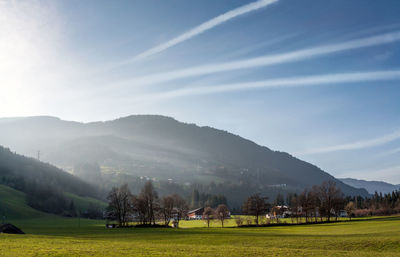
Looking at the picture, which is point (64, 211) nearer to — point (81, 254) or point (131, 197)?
point (131, 197)

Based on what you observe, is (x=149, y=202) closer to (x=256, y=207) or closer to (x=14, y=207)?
(x=256, y=207)

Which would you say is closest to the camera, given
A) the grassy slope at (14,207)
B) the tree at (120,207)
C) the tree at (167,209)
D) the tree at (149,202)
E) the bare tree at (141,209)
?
the bare tree at (141,209)

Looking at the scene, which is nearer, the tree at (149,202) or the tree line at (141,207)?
the tree line at (141,207)

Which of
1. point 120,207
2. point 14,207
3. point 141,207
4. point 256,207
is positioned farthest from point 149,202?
point 14,207

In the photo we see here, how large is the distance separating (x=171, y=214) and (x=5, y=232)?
57559 millimetres

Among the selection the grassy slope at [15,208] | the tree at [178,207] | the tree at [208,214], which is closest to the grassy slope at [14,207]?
the grassy slope at [15,208]

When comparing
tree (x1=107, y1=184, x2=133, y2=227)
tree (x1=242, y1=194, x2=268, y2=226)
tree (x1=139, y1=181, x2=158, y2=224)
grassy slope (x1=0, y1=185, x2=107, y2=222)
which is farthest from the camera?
grassy slope (x1=0, y1=185, x2=107, y2=222)

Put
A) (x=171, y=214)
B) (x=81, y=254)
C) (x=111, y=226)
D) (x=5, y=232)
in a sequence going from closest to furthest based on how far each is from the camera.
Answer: (x=81, y=254)
(x=5, y=232)
(x=111, y=226)
(x=171, y=214)

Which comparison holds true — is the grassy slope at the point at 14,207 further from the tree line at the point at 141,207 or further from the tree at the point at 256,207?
the tree at the point at 256,207

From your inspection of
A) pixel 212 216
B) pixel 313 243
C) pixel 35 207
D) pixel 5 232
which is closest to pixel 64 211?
pixel 35 207

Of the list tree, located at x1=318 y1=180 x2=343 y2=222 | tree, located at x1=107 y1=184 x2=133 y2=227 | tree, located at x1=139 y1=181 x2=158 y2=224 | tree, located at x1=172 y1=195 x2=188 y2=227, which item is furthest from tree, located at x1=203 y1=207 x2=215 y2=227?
tree, located at x1=318 y1=180 x2=343 y2=222

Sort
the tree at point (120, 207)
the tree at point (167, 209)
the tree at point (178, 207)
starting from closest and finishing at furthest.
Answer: the tree at point (120, 207) → the tree at point (167, 209) → the tree at point (178, 207)

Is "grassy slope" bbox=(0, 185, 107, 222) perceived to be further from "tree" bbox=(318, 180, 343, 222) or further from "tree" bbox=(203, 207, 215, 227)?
"tree" bbox=(318, 180, 343, 222)

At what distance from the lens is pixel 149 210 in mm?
113750
